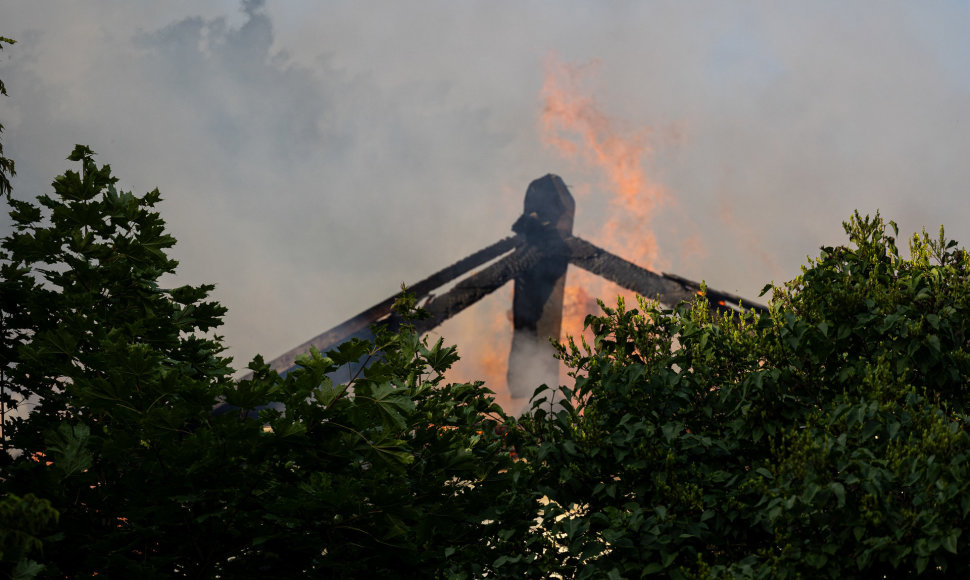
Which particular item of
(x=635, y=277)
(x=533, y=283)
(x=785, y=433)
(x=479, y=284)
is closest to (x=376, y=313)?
(x=479, y=284)

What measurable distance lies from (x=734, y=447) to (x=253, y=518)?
12.9ft

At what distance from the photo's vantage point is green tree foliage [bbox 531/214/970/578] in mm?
5770

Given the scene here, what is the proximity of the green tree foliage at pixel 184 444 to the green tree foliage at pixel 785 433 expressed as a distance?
102 cm

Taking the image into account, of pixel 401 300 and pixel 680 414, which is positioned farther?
pixel 401 300

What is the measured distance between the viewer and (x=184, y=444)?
5.18m

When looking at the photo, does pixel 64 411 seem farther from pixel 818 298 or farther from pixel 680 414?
pixel 818 298

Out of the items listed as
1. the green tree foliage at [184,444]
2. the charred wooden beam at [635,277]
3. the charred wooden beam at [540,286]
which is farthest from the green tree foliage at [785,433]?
the charred wooden beam at [540,286]

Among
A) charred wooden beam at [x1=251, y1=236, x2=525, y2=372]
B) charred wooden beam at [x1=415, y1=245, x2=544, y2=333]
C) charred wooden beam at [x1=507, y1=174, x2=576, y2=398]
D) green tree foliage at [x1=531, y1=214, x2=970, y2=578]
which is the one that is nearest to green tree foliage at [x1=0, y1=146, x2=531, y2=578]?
green tree foliage at [x1=531, y1=214, x2=970, y2=578]

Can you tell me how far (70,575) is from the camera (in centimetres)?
608

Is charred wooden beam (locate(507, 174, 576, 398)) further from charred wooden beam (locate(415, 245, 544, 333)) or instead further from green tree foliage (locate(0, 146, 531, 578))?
green tree foliage (locate(0, 146, 531, 578))

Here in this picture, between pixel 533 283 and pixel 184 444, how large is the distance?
83.2 ft

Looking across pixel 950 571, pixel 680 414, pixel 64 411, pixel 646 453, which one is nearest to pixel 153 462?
pixel 64 411

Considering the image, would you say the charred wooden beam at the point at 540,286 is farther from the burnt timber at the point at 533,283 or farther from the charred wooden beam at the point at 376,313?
the charred wooden beam at the point at 376,313

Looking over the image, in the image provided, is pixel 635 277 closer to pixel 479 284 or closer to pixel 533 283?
pixel 533 283
